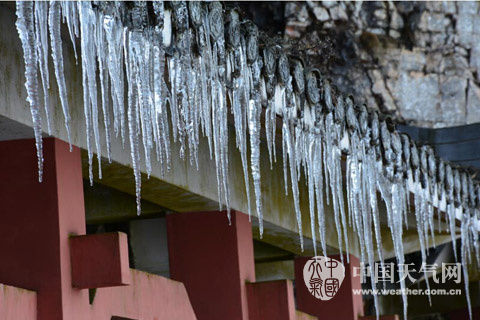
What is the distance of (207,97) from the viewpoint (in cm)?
666

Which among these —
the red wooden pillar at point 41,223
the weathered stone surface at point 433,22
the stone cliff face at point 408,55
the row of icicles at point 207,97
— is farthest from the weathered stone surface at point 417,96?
the red wooden pillar at point 41,223

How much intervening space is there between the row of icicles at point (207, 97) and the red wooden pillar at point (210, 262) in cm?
62

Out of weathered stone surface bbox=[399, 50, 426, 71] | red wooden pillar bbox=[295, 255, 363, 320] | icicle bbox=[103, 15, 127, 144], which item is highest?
weathered stone surface bbox=[399, 50, 426, 71]

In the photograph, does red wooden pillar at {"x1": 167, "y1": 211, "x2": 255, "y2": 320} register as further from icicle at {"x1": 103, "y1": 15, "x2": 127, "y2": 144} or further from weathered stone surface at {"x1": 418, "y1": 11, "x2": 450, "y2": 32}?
weathered stone surface at {"x1": 418, "y1": 11, "x2": 450, "y2": 32}

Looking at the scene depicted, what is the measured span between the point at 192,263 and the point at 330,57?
811 cm

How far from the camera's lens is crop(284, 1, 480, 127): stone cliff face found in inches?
682

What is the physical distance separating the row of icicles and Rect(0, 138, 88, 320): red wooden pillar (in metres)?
0.32

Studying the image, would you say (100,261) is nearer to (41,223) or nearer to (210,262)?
(41,223)

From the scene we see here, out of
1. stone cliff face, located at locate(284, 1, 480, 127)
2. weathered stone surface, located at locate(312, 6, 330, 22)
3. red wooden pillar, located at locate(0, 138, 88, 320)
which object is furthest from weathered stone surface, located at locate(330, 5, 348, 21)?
red wooden pillar, located at locate(0, 138, 88, 320)

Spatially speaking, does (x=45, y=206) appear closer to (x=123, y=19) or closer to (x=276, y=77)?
(x=123, y=19)

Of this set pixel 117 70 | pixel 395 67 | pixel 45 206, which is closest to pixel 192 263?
pixel 45 206

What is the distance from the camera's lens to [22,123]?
6062 mm

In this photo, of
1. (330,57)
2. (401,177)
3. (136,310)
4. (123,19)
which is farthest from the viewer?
(330,57)

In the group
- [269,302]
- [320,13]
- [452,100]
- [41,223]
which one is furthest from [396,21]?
[41,223]
